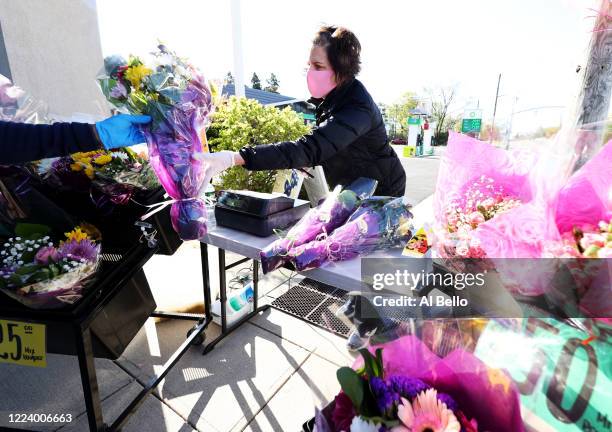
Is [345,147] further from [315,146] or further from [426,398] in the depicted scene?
[426,398]

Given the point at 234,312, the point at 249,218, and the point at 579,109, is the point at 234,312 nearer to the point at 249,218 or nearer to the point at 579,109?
the point at 249,218

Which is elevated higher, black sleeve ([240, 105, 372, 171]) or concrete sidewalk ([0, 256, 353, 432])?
black sleeve ([240, 105, 372, 171])

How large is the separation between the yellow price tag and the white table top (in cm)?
77

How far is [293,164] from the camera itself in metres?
1.62

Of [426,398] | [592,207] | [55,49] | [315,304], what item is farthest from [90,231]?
[55,49]

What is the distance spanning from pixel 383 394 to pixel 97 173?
1.54 m

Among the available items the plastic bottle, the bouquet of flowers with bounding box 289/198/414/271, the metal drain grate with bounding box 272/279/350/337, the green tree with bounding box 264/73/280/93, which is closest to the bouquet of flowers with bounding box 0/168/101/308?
the bouquet of flowers with bounding box 289/198/414/271

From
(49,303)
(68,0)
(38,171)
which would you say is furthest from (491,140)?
(68,0)

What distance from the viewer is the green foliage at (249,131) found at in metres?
3.68

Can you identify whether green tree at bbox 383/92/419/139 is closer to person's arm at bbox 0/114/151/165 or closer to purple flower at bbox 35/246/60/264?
person's arm at bbox 0/114/151/165

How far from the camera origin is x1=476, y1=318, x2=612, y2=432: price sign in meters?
0.55

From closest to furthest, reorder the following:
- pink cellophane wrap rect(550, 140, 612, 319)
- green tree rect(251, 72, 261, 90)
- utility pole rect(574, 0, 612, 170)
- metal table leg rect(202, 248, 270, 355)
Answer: pink cellophane wrap rect(550, 140, 612, 319) → utility pole rect(574, 0, 612, 170) → metal table leg rect(202, 248, 270, 355) → green tree rect(251, 72, 261, 90)

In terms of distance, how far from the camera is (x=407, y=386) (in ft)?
2.05

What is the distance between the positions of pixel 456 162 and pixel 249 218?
3.19ft
